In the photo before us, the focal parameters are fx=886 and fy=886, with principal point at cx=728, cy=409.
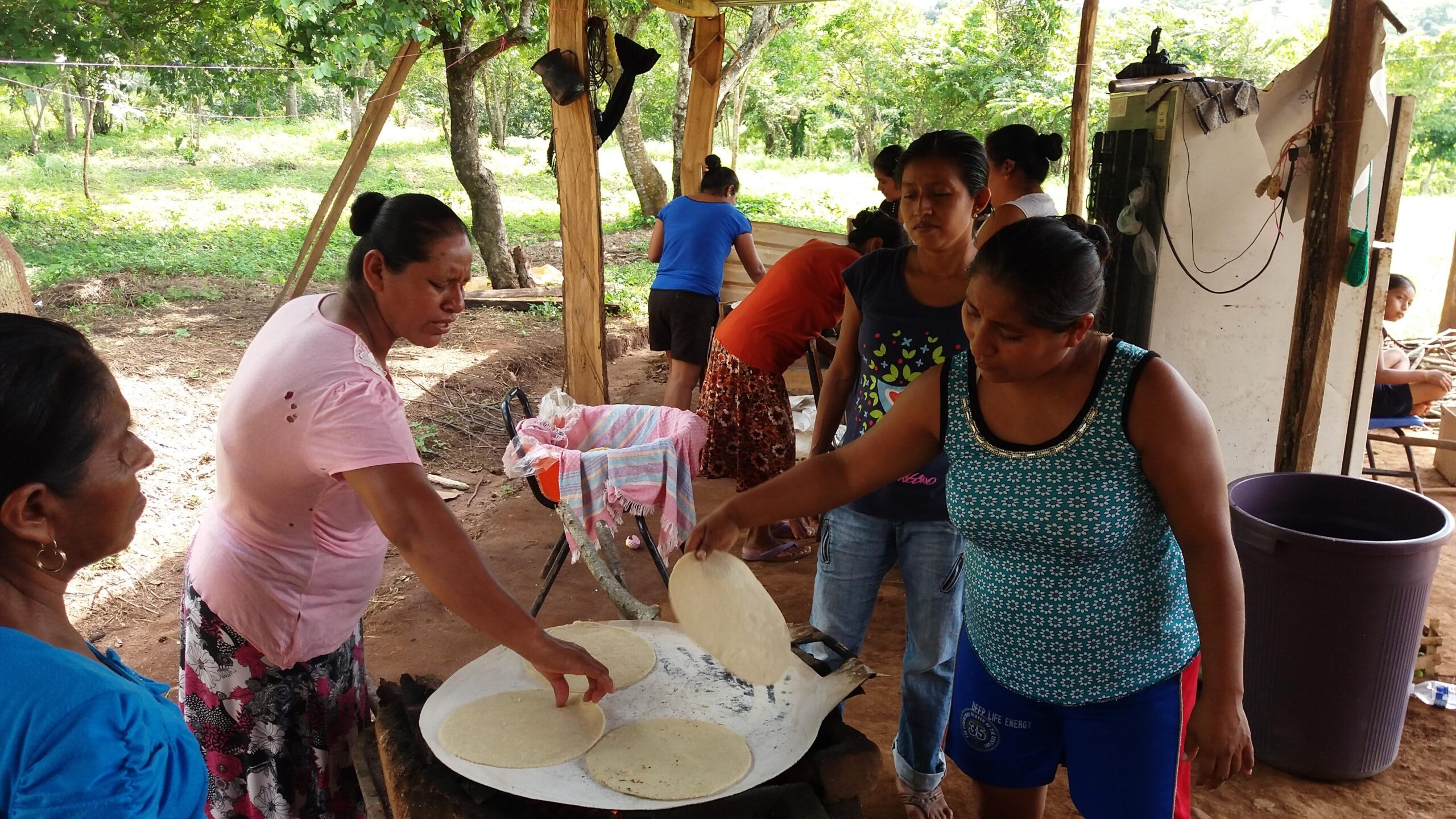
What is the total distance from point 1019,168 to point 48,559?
11.1 feet

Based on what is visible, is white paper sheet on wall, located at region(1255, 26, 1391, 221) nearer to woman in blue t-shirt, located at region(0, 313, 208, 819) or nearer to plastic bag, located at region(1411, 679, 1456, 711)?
plastic bag, located at region(1411, 679, 1456, 711)

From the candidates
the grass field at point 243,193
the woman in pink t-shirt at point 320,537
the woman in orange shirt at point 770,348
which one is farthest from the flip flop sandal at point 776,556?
the grass field at point 243,193

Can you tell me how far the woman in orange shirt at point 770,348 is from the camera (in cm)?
365

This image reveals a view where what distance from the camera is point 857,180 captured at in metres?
21.2

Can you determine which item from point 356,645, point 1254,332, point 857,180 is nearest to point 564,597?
point 356,645

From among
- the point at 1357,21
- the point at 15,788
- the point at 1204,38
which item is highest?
the point at 1204,38

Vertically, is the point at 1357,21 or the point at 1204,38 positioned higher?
the point at 1204,38

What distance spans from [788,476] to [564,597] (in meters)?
2.60

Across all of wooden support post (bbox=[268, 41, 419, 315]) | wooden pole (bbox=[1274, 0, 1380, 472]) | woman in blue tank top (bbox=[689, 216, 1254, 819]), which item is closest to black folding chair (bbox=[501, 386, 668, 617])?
woman in blue tank top (bbox=[689, 216, 1254, 819])

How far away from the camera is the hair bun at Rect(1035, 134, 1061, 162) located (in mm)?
3506

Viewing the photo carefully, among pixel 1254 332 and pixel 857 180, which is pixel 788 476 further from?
pixel 857 180

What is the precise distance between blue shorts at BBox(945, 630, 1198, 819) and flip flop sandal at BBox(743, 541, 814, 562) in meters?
2.76

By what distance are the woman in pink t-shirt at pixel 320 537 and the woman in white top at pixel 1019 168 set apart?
241cm

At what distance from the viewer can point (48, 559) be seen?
93 centimetres
